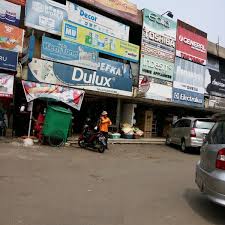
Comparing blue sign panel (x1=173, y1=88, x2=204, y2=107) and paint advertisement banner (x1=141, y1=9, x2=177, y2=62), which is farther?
blue sign panel (x1=173, y1=88, x2=204, y2=107)

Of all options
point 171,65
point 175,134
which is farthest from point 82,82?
point 171,65

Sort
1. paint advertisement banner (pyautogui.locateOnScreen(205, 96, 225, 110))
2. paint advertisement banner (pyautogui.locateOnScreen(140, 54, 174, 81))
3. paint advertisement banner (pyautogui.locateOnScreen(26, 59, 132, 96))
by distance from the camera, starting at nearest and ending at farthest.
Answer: paint advertisement banner (pyautogui.locateOnScreen(26, 59, 132, 96)), paint advertisement banner (pyautogui.locateOnScreen(140, 54, 174, 81)), paint advertisement banner (pyautogui.locateOnScreen(205, 96, 225, 110))

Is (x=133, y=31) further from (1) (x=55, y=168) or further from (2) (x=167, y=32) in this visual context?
(1) (x=55, y=168)

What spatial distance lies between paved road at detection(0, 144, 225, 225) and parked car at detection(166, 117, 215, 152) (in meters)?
5.22

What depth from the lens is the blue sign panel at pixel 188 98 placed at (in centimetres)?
2378

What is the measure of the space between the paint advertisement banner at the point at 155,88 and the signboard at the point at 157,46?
12.4 inches

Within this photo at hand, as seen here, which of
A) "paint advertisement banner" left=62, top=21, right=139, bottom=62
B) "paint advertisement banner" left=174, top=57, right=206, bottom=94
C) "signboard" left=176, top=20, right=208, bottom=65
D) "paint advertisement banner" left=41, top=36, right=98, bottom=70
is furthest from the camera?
"signboard" left=176, top=20, right=208, bottom=65

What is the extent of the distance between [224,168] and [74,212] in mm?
2399

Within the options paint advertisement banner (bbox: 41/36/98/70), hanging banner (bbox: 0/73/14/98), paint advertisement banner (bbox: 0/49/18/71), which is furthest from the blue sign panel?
hanging banner (bbox: 0/73/14/98)

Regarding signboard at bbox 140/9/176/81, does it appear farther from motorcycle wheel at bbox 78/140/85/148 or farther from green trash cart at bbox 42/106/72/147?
green trash cart at bbox 42/106/72/147

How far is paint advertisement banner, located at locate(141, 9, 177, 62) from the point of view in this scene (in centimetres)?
2134

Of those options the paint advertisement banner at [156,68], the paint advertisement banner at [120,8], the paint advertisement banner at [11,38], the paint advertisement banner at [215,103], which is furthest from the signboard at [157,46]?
the paint advertisement banner at [11,38]

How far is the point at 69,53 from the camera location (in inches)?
686

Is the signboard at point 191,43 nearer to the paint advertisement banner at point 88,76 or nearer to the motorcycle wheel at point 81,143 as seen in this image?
the paint advertisement banner at point 88,76
